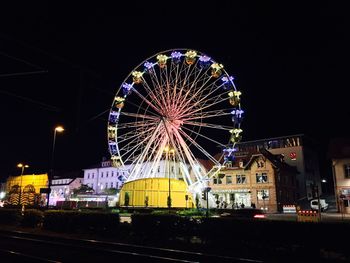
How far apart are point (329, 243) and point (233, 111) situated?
27.0 meters

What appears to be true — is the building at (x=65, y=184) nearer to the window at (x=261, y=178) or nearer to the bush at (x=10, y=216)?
the window at (x=261, y=178)

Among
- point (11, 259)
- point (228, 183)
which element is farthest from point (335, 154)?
point (11, 259)

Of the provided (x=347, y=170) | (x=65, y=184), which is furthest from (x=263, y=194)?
(x=65, y=184)

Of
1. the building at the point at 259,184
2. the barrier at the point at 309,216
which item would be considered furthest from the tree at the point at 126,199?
the barrier at the point at 309,216

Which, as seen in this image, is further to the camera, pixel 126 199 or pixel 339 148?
pixel 339 148

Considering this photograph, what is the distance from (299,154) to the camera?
7788cm

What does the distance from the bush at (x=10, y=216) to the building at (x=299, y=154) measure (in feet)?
162

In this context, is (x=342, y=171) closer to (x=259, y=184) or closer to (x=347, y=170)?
(x=347, y=170)

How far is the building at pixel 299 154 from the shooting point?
247 feet

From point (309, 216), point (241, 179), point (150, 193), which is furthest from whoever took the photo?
point (241, 179)

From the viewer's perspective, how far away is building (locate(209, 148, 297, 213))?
202 ft

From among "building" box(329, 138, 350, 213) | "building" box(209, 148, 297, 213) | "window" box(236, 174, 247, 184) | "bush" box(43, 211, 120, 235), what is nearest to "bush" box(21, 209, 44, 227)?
"bush" box(43, 211, 120, 235)

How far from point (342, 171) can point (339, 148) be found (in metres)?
3.89

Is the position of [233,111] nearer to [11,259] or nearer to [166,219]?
[166,219]
